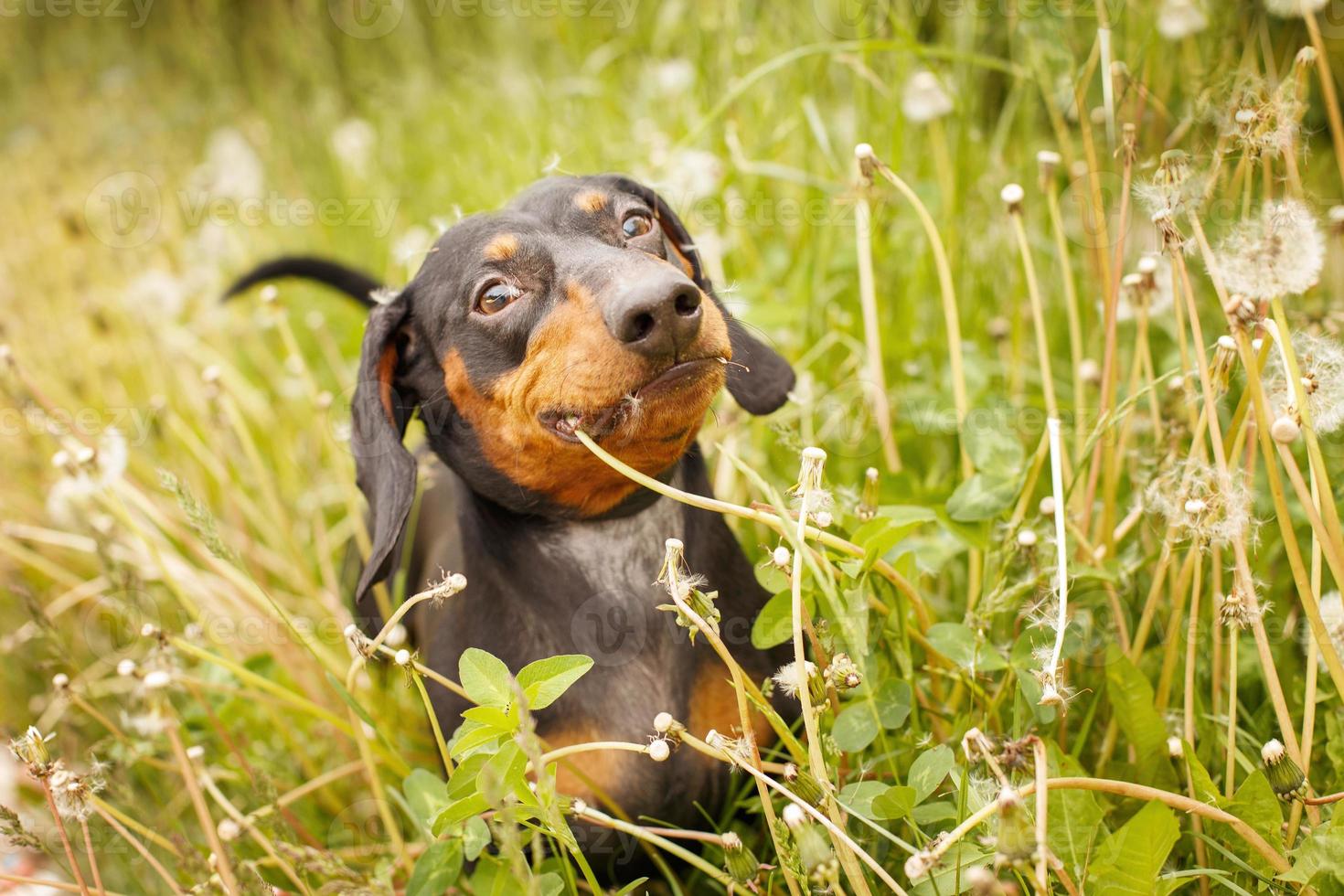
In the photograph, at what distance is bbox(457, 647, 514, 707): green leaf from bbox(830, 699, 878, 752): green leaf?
1.83 ft

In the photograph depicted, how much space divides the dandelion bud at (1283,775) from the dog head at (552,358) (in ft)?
3.19

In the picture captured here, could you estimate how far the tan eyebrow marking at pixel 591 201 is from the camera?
2094 mm

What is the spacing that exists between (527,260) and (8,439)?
3.27 meters

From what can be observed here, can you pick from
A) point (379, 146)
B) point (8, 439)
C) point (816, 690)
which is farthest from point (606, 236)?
point (379, 146)

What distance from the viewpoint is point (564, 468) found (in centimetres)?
195

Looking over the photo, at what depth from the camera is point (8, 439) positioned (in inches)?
167

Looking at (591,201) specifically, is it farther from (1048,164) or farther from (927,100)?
(927,100)

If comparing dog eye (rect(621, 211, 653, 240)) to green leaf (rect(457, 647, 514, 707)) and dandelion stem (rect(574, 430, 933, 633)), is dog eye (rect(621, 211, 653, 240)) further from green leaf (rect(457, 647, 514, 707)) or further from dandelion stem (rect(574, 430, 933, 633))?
green leaf (rect(457, 647, 514, 707))

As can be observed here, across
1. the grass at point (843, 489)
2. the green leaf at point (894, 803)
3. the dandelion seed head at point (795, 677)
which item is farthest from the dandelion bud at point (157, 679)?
the green leaf at point (894, 803)

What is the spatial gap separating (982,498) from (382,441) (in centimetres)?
112

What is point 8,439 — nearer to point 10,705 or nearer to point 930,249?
point 10,705

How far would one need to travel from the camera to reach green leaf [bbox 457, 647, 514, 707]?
1540 mm

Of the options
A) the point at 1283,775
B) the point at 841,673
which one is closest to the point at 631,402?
the point at 841,673

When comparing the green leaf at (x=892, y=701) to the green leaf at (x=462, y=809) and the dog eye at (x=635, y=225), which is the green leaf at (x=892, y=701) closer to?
the green leaf at (x=462, y=809)
